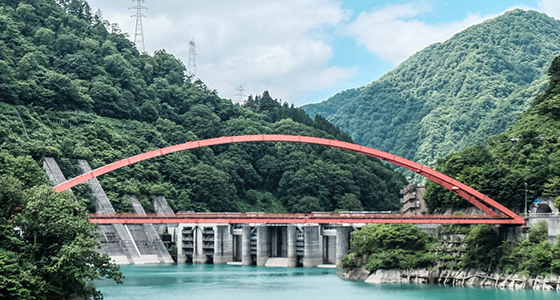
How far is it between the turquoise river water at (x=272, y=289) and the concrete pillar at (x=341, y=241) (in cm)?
480

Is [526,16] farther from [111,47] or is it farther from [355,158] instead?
Result: [111,47]

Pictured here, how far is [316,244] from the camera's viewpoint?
241 ft

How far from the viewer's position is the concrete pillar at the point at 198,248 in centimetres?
7819

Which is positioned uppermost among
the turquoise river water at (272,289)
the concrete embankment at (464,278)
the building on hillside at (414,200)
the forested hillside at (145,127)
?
the forested hillside at (145,127)

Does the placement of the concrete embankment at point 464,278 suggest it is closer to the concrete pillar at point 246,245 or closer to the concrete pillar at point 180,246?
the concrete pillar at point 246,245

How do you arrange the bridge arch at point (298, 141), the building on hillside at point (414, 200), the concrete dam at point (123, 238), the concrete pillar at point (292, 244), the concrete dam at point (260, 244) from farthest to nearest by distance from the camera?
the building on hillside at point (414, 200)
the concrete pillar at point (292, 244)
the concrete dam at point (123, 238)
the concrete dam at point (260, 244)
the bridge arch at point (298, 141)

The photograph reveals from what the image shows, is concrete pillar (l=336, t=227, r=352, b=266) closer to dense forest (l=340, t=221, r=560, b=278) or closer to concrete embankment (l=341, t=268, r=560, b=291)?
dense forest (l=340, t=221, r=560, b=278)

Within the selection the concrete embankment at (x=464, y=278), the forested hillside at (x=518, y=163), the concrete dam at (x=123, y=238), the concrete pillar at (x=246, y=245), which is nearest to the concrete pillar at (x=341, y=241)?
the forested hillside at (x=518, y=163)

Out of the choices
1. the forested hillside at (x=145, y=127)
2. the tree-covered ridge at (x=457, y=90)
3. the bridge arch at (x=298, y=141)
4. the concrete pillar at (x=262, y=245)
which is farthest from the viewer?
the tree-covered ridge at (x=457, y=90)

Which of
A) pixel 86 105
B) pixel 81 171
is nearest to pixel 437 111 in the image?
pixel 86 105

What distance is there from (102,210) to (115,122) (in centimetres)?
2360

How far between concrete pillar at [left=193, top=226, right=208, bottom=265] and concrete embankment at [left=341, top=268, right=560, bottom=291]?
2695 centimetres

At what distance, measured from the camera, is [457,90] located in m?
153

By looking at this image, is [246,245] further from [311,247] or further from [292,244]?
[311,247]
